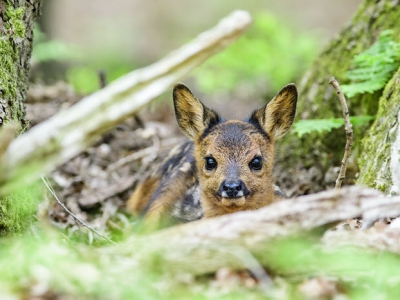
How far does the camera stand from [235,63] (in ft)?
40.2

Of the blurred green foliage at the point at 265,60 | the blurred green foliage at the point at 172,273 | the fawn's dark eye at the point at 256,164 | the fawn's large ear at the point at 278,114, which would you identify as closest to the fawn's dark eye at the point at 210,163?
the fawn's dark eye at the point at 256,164

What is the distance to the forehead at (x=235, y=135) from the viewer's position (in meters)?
5.98

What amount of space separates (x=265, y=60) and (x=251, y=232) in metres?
8.70

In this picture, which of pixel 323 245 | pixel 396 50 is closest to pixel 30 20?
pixel 323 245

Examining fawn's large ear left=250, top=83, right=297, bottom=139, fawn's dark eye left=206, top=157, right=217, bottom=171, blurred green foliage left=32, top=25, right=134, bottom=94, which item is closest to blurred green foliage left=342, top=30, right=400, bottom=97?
fawn's large ear left=250, top=83, right=297, bottom=139

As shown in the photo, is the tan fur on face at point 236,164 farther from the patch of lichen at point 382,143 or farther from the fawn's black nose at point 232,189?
the patch of lichen at point 382,143

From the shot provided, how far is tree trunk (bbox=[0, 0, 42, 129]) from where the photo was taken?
4848 millimetres

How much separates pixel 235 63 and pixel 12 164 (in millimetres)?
9233

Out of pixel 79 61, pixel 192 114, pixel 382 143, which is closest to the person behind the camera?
pixel 382 143

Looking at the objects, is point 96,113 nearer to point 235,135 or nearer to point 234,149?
point 234,149

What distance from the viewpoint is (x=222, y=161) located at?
5910 millimetres

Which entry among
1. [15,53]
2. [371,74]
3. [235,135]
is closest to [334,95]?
[371,74]

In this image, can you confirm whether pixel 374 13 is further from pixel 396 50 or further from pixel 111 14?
pixel 111 14

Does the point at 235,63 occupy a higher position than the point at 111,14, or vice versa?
the point at 111,14
